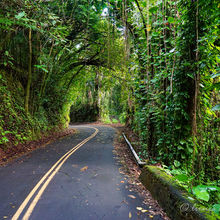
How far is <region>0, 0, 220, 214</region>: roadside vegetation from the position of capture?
14.0 ft

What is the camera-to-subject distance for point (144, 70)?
809cm

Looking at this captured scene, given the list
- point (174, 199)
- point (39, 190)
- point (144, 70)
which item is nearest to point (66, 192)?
point (39, 190)

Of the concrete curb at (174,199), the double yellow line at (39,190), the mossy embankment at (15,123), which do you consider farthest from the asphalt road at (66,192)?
the mossy embankment at (15,123)

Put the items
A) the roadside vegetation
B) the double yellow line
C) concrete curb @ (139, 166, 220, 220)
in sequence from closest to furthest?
concrete curb @ (139, 166, 220, 220), the double yellow line, the roadside vegetation

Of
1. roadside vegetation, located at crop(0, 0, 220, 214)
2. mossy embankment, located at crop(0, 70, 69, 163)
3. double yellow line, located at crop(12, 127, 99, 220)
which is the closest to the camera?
double yellow line, located at crop(12, 127, 99, 220)

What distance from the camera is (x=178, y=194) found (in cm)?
320

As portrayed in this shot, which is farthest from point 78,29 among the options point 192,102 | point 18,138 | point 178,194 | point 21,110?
point 178,194

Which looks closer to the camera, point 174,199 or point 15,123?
point 174,199

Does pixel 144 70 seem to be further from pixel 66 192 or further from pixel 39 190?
pixel 39 190

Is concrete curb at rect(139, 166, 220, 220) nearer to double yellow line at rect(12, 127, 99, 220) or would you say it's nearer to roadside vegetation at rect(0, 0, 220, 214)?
roadside vegetation at rect(0, 0, 220, 214)

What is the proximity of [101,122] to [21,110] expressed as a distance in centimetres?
2108

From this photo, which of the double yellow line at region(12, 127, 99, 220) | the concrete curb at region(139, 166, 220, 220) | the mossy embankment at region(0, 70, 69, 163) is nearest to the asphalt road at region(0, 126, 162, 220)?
the double yellow line at region(12, 127, 99, 220)

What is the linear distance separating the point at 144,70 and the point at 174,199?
6060 millimetres

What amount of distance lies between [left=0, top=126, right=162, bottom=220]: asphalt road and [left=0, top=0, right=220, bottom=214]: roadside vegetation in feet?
4.97
